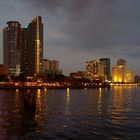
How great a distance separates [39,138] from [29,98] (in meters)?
28.8

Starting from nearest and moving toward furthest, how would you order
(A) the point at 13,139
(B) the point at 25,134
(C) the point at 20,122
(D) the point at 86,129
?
(A) the point at 13,139 → (B) the point at 25,134 → (D) the point at 86,129 → (C) the point at 20,122

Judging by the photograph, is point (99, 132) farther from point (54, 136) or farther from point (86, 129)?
point (54, 136)

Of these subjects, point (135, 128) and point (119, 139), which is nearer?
point (119, 139)

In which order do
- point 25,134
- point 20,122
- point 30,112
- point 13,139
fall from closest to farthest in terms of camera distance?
point 13,139
point 25,134
point 20,122
point 30,112

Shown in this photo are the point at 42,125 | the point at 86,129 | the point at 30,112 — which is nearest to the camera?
the point at 86,129

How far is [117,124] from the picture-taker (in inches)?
1719

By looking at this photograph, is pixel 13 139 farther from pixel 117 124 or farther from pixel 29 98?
pixel 29 98

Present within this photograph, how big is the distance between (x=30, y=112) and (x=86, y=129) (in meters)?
20.8

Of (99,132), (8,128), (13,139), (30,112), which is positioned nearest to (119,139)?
(99,132)

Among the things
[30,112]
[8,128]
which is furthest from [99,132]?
[30,112]

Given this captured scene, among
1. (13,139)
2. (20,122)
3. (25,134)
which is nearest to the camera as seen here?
(13,139)

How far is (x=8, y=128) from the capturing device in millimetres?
39094

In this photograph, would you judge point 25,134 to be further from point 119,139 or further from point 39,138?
point 119,139

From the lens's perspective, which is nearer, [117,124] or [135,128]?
[135,128]
